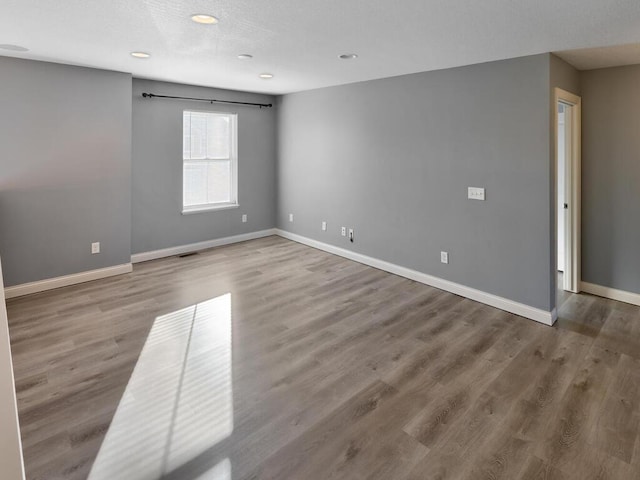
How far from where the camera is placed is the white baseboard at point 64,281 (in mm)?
4070

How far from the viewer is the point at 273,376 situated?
105 inches

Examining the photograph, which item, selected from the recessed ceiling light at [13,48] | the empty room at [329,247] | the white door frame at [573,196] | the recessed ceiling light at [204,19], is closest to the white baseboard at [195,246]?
the empty room at [329,247]

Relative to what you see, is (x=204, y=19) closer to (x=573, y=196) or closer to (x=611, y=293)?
(x=573, y=196)

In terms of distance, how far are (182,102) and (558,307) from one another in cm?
532

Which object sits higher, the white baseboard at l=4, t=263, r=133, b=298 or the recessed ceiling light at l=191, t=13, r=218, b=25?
the recessed ceiling light at l=191, t=13, r=218, b=25

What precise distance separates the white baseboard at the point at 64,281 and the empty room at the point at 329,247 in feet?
0.09

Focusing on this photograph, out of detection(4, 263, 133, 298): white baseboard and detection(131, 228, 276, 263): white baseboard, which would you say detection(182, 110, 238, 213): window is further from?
detection(4, 263, 133, 298): white baseboard

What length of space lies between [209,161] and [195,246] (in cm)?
134

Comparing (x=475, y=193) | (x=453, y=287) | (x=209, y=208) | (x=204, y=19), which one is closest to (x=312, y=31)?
(x=204, y=19)

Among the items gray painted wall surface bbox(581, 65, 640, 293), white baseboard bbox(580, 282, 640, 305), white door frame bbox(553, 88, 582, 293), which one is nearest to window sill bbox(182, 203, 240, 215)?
white door frame bbox(553, 88, 582, 293)

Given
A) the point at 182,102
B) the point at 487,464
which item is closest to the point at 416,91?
the point at 182,102

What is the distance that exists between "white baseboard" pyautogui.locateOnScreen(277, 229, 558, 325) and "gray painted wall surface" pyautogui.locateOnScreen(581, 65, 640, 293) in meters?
1.04

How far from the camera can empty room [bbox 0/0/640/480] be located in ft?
6.90

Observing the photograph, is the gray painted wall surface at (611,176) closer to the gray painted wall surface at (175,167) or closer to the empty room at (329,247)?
the empty room at (329,247)
